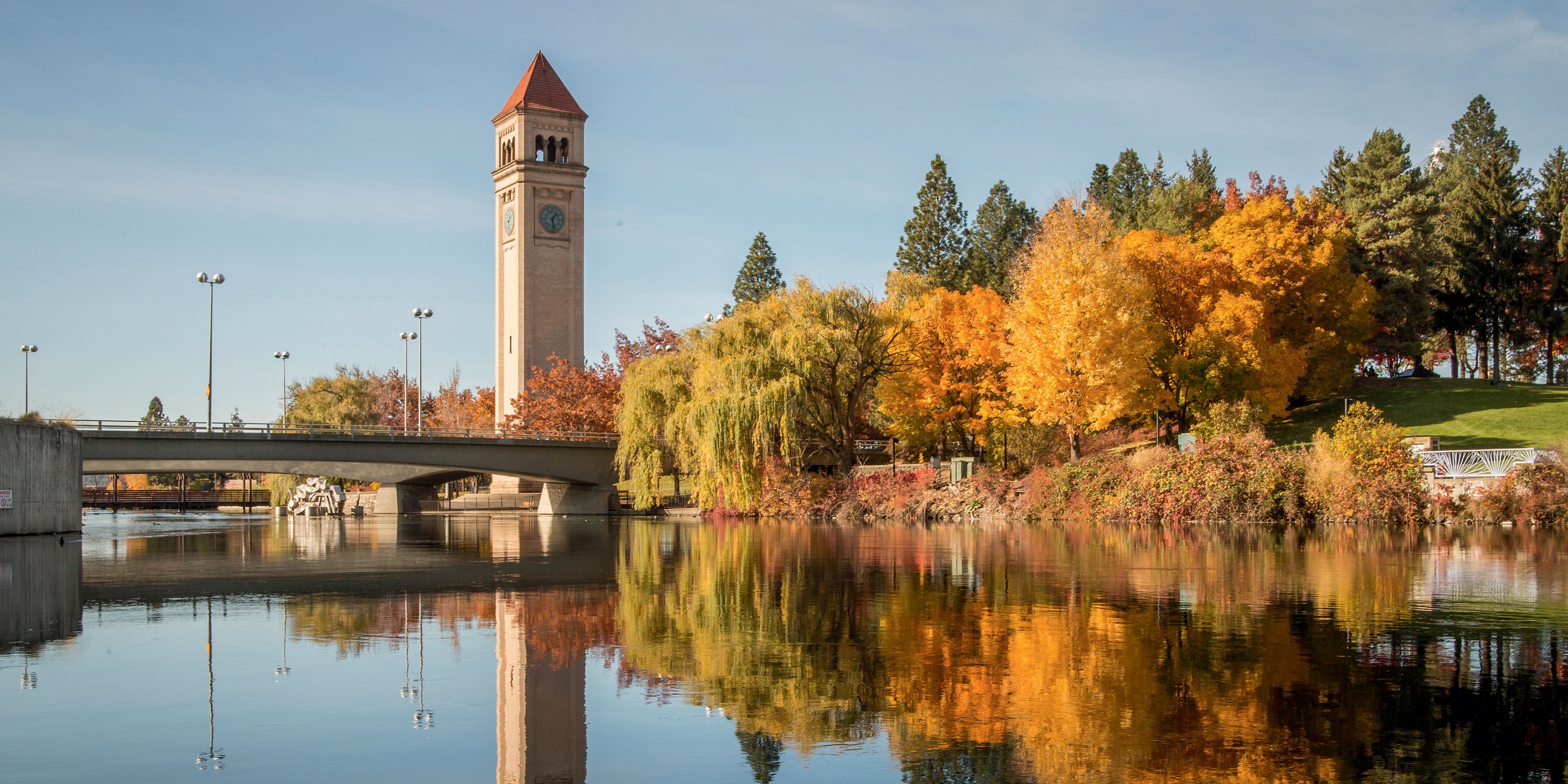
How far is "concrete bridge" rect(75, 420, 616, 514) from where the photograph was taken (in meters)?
53.7

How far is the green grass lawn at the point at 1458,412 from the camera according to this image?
4866cm

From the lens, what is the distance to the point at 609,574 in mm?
22453

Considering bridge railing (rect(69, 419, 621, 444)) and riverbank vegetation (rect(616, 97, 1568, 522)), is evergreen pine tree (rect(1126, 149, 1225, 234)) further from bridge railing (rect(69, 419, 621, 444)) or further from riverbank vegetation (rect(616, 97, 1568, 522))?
bridge railing (rect(69, 419, 621, 444))

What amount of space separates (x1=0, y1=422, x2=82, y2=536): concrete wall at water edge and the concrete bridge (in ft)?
39.2

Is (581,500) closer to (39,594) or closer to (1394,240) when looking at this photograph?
(1394,240)

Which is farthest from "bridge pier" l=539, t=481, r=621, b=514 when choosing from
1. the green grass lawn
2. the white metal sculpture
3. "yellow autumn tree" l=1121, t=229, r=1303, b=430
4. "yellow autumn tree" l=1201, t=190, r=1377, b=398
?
the green grass lawn

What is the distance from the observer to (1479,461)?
3672 cm

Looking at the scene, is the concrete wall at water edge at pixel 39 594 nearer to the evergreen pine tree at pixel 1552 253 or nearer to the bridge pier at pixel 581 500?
the bridge pier at pixel 581 500

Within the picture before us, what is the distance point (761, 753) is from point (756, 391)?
41042mm

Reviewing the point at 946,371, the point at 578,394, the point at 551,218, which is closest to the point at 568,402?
the point at 578,394

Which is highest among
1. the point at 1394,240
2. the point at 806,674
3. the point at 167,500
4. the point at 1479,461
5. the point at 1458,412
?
the point at 1394,240

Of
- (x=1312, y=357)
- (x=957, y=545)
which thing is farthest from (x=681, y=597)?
(x=1312, y=357)

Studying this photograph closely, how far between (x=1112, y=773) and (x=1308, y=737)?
5.85 feet

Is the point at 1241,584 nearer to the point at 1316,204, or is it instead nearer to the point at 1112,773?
the point at 1112,773
